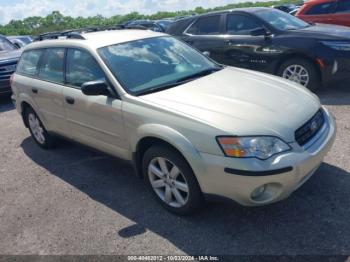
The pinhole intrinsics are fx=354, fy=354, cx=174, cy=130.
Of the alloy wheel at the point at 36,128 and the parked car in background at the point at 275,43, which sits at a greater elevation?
the parked car in background at the point at 275,43

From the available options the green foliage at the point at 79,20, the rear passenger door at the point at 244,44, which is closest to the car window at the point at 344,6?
the rear passenger door at the point at 244,44

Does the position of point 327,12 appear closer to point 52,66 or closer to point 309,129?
point 309,129

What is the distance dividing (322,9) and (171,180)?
759cm

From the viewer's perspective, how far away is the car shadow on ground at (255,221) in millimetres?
2836

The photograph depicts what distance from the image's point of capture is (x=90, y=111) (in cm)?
381

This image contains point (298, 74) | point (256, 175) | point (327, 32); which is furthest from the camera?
point (298, 74)

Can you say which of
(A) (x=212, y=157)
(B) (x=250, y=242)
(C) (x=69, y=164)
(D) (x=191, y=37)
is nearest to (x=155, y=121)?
(A) (x=212, y=157)

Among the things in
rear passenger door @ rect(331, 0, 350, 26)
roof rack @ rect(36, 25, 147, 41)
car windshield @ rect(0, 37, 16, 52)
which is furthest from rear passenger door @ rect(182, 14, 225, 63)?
car windshield @ rect(0, 37, 16, 52)

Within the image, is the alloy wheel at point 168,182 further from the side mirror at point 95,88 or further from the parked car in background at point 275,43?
the parked car in background at point 275,43

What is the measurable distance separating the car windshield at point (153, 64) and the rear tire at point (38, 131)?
198 cm

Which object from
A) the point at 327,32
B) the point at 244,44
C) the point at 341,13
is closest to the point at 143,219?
the point at 244,44

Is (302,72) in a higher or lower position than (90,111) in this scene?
lower

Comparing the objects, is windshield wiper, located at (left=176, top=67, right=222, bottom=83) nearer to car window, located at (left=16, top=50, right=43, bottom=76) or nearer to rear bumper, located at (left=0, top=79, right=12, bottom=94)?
car window, located at (left=16, top=50, right=43, bottom=76)

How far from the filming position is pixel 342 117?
5238 mm
